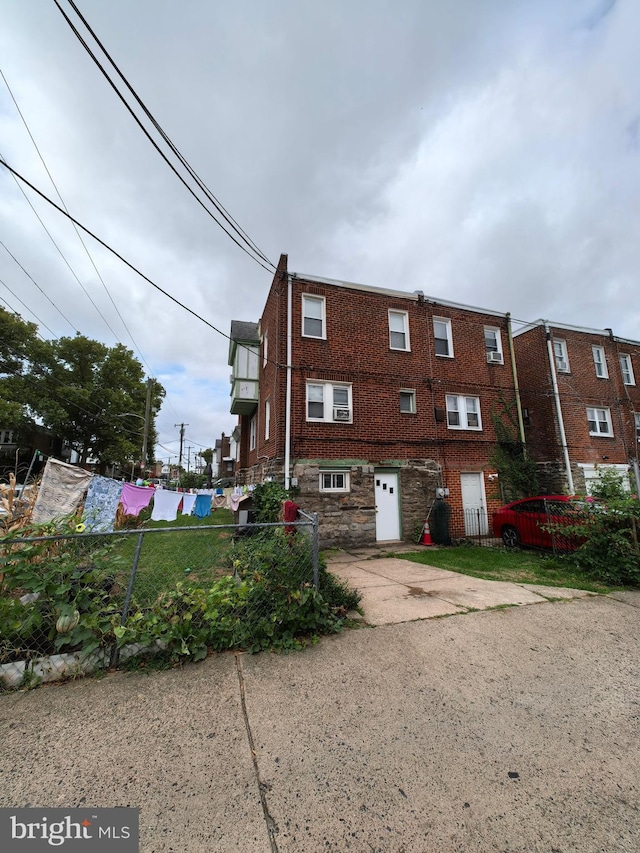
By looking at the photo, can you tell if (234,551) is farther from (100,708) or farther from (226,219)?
(226,219)

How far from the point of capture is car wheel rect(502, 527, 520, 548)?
9.73 m

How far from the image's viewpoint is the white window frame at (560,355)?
47.9 ft

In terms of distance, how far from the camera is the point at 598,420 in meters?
14.9

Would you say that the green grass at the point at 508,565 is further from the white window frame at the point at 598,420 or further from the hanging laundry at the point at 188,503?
the white window frame at the point at 598,420

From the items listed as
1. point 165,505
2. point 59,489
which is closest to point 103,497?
point 59,489

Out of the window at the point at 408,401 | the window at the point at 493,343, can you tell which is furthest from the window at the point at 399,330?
the window at the point at 493,343

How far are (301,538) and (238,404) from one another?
10.6m

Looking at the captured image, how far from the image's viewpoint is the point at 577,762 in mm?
2256

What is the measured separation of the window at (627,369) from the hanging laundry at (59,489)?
21.6 m

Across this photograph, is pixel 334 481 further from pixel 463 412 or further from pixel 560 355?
pixel 560 355

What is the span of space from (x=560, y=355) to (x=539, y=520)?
9437mm

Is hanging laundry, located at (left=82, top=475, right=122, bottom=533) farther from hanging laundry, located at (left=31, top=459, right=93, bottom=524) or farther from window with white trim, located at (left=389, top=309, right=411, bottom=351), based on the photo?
window with white trim, located at (left=389, top=309, right=411, bottom=351)

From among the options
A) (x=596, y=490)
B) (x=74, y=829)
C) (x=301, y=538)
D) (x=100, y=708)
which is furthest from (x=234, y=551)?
(x=596, y=490)

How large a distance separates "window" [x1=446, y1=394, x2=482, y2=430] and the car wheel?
147 inches
